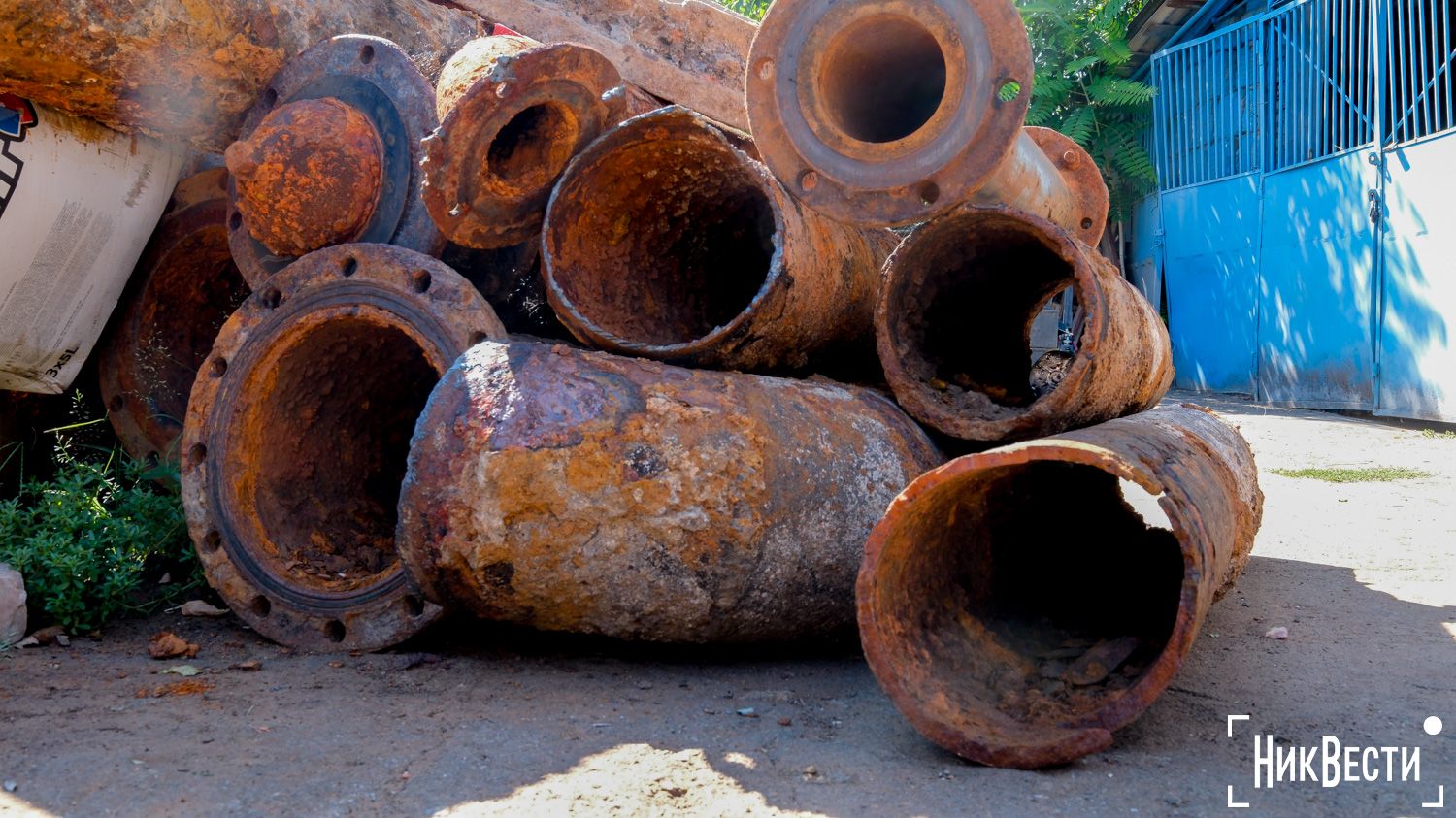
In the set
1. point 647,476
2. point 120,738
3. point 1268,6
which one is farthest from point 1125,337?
point 1268,6

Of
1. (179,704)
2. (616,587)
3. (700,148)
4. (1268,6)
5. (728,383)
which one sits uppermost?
(1268,6)

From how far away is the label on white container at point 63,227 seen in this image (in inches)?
135

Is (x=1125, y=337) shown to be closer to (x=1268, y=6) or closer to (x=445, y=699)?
(x=445, y=699)

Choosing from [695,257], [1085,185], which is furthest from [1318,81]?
[695,257]

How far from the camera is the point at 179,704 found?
2.57 metres

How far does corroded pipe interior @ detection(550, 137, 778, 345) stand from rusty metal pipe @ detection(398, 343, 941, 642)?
52 cm

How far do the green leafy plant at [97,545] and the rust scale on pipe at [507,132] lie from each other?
136 centimetres

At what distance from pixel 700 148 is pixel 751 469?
1.05 metres

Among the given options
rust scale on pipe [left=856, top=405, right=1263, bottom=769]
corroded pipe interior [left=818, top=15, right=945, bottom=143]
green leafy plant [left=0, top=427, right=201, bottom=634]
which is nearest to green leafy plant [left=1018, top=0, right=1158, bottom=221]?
rust scale on pipe [left=856, top=405, right=1263, bottom=769]

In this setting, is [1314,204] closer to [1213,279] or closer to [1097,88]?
[1213,279]

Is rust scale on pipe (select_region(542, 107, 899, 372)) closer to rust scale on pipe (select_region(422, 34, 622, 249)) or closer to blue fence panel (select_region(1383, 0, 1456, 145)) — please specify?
rust scale on pipe (select_region(422, 34, 622, 249))

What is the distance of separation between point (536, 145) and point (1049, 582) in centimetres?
189

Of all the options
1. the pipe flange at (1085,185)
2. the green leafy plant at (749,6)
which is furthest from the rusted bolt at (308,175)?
the green leafy plant at (749,6)

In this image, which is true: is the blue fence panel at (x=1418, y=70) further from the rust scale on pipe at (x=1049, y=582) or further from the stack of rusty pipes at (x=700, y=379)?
the rust scale on pipe at (x=1049, y=582)
